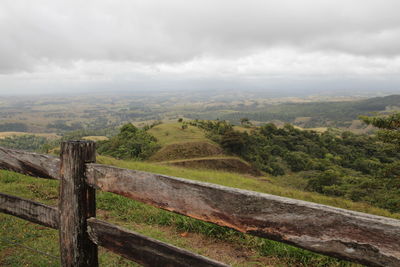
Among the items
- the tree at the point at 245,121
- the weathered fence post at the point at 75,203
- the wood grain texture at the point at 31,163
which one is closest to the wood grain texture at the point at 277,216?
the weathered fence post at the point at 75,203

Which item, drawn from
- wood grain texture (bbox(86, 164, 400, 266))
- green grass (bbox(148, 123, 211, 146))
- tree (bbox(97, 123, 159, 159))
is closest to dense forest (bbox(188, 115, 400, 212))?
green grass (bbox(148, 123, 211, 146))

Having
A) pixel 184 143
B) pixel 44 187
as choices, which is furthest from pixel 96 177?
pixel 184 143

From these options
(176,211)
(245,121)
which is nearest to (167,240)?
(176,211)

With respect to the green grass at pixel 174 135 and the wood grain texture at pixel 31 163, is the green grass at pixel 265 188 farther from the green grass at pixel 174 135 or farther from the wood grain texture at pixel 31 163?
the green grass at pixel 174 135

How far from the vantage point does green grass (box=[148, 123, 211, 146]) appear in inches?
1430

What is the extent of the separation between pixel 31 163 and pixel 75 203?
1.00 m

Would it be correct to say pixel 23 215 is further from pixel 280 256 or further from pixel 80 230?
pixel 280 256

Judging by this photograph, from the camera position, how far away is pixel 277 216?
1582 mm

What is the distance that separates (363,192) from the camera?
20766 mm

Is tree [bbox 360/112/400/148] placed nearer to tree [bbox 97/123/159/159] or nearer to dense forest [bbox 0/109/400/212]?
dense forest [bbox 0/109/400/212]

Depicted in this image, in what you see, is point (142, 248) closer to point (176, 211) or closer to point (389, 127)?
point (176, 211)

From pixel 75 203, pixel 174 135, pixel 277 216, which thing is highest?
pixel 277 216

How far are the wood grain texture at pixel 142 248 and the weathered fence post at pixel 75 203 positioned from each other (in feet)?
0.40

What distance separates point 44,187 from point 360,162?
168ft
